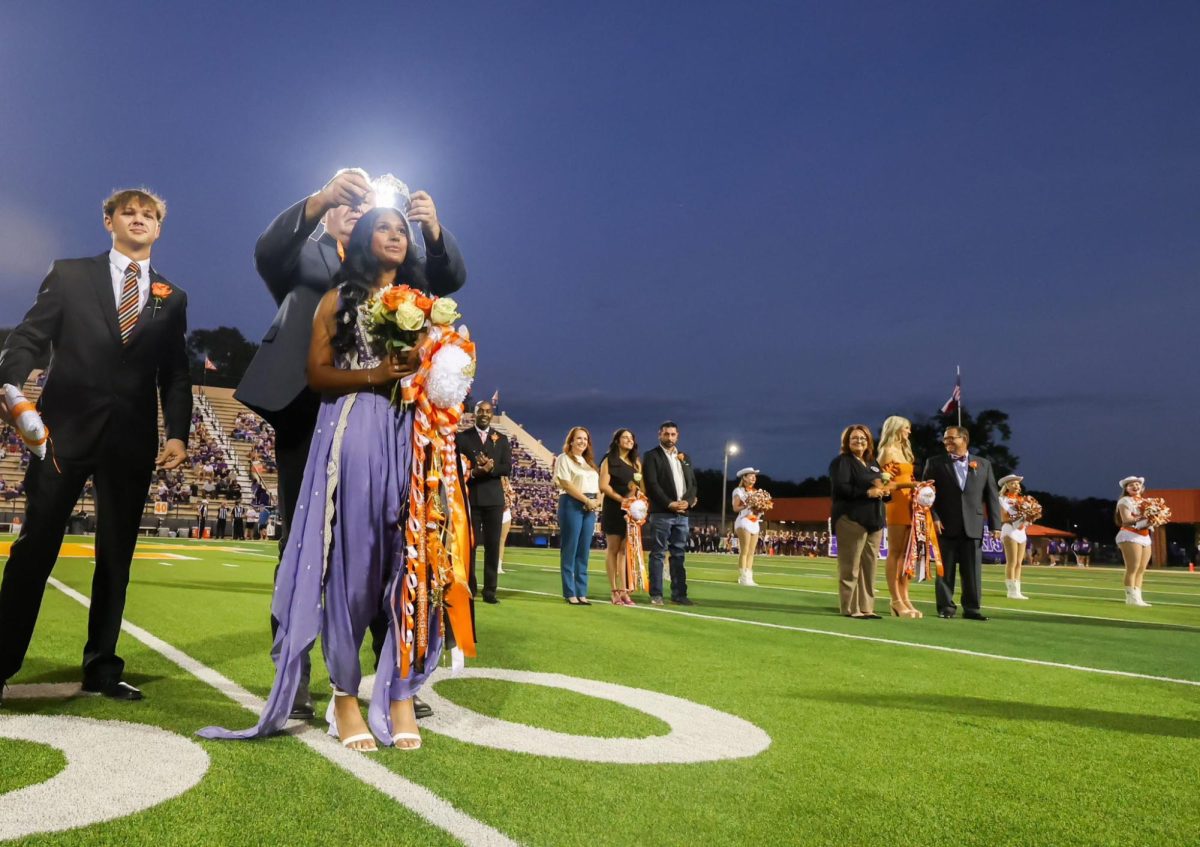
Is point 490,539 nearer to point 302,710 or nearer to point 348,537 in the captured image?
point 302,710

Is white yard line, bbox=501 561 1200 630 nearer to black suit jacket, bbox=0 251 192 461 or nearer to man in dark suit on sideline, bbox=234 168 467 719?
man in dark suit on sideline, bbox=234 168 467 719

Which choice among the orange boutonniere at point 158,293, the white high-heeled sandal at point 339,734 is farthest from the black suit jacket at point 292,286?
the white high-heeled sandal at point 339,734

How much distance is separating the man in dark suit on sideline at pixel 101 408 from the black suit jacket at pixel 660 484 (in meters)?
7.11

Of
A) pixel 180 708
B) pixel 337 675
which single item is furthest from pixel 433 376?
pixel 180 708

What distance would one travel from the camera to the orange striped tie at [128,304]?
4.21 metres

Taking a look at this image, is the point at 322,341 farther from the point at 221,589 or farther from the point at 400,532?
the point at 221,589

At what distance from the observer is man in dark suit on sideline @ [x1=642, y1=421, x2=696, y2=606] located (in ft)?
35.8

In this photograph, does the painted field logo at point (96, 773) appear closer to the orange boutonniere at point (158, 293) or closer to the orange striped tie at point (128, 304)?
the orange striped tie at point (128, 304)

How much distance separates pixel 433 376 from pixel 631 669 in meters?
2.71

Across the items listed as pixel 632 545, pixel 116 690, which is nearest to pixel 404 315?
pixel 116 690

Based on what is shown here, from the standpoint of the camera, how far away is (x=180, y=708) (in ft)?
12.8

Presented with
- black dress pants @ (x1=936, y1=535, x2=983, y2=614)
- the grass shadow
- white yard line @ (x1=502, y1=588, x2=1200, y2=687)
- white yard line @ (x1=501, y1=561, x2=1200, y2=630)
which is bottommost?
white yard line @ (x1=501, y1=561, x2=1200, y2=630)

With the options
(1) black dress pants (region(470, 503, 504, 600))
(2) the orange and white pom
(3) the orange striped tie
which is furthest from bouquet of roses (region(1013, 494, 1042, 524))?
(2) the orange and white pom

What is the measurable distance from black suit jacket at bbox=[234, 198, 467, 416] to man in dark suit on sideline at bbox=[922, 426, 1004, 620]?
26.1ft
